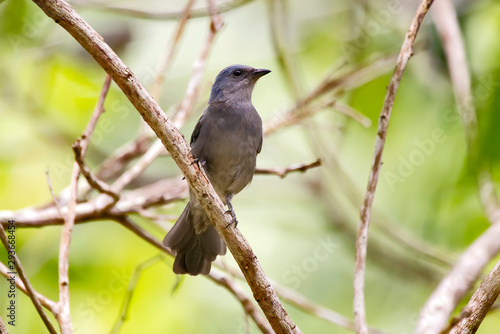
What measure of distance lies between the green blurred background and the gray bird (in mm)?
788

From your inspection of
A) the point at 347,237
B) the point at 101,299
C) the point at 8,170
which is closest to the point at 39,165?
the point at 8,170

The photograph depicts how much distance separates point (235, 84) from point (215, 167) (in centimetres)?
75

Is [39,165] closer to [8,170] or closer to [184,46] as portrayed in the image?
[8,170]

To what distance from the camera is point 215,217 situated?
2754mm

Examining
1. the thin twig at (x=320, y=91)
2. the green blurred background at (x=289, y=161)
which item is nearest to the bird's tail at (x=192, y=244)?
the green blurred background at (x=289, y=161)

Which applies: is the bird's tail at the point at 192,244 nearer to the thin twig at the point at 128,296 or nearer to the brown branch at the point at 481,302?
the thin twig at the point at 128,296

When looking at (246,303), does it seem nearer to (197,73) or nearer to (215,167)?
(215,167)

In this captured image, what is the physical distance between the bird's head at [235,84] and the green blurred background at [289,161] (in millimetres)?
373

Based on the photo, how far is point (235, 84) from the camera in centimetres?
444

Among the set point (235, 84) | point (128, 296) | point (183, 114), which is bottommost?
point (128, 296)

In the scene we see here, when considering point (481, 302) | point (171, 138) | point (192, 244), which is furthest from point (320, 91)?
point (481, 302)

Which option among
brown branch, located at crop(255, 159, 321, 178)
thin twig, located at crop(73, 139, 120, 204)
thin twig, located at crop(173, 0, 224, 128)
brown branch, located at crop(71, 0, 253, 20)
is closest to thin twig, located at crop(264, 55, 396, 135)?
brown branch, located at crop(255, 159, 321, 178)

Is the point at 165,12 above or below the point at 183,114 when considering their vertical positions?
above

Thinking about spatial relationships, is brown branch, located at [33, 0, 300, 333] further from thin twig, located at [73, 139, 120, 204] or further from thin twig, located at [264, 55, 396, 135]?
thin twig, located at [264, 55, 396, 135]
